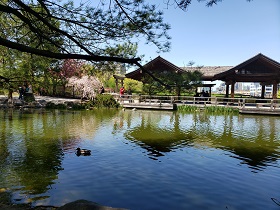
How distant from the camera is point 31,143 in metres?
8.67

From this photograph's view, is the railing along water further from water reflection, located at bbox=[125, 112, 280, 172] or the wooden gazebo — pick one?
water reflection, located at bbox=[125, 112, 280, 172]

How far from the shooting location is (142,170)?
250 inches

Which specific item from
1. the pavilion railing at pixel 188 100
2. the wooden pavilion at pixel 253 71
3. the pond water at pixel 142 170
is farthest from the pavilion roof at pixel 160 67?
the pond water at pixel 142 170

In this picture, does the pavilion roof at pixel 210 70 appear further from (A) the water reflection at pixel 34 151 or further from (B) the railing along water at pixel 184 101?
(A) the water reflection at pixel 34 151

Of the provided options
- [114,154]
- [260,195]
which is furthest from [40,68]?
[260,195]

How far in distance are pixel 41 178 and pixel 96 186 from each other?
134cm

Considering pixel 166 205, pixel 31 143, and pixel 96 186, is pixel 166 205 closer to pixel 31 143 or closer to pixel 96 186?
pixel 96 186

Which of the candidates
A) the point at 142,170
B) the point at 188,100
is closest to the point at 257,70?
the point at 188,100

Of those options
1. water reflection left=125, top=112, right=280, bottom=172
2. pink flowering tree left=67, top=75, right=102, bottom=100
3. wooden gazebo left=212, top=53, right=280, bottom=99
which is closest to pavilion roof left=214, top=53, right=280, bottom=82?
wooden gazebo left=212, top=53, right=280, bottom=99

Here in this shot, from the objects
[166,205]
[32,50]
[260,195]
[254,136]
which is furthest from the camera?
[254,136]

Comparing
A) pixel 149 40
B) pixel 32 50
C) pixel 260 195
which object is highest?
pixel 149 40

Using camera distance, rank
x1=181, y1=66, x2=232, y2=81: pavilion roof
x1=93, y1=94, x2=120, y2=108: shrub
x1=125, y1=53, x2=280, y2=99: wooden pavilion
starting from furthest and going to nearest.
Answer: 1. x1=181, y1=66, x2=232, y2=81: pavilion roof
2. x1=93, y1=94, x2=120, y2=108: shrub
3. x1=125, y1=53, x2=280, y2=99: wooden pavilion

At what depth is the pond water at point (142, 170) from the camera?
479cm

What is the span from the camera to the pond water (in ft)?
15.7
